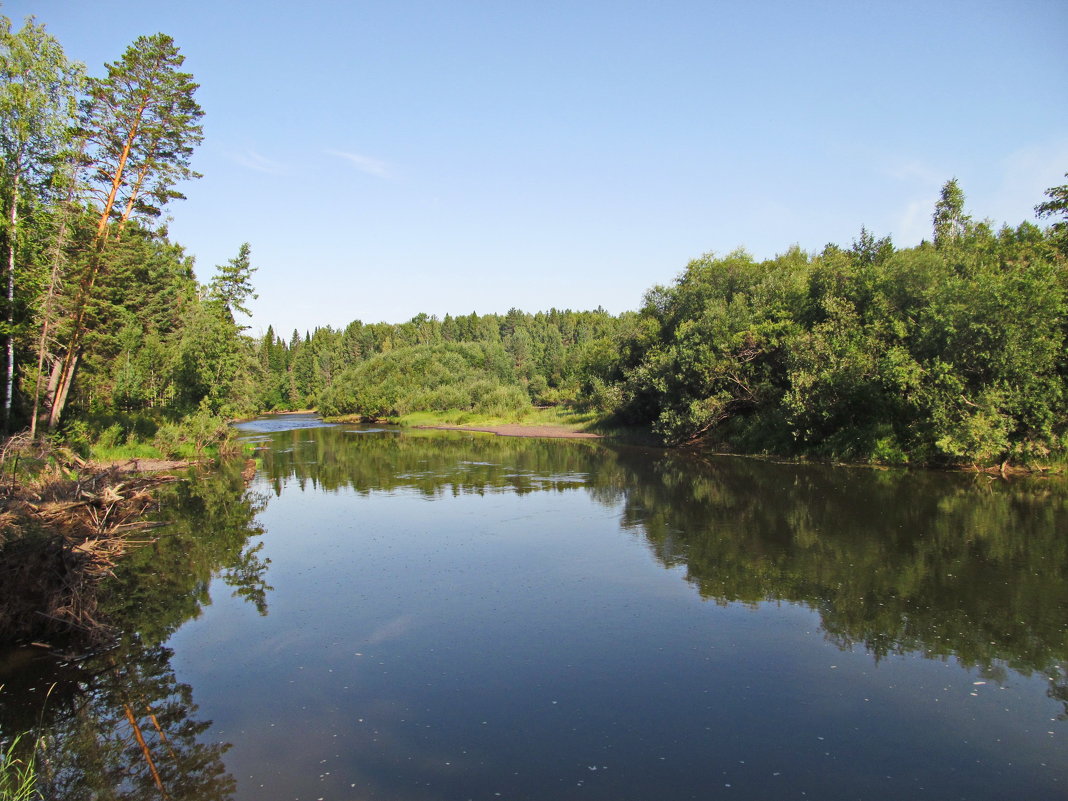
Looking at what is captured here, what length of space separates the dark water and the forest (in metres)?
6.95

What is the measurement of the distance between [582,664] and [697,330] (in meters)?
31.3

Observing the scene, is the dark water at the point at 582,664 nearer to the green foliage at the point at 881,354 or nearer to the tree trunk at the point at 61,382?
the green foliage at the point at 881,354

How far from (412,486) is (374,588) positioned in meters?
13.4

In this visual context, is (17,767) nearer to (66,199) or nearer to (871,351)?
(66,199)

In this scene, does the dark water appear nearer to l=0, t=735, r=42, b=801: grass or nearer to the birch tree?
l=0, t=735, r=42, b=801: grass

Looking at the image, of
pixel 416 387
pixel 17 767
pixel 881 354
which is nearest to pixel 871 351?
pixel 881 354

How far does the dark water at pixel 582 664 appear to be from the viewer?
661 cm

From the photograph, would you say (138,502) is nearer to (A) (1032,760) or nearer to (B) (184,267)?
(A) (1032,760)

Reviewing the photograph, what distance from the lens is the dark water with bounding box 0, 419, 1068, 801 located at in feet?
21.7

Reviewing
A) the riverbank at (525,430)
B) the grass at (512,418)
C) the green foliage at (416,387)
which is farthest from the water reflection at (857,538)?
the green foliage at (416,387)

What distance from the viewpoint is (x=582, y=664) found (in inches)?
359

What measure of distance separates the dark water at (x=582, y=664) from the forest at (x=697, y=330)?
695 cm

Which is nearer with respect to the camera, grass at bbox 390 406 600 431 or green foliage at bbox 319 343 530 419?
grass at bbox 390 406 600 431

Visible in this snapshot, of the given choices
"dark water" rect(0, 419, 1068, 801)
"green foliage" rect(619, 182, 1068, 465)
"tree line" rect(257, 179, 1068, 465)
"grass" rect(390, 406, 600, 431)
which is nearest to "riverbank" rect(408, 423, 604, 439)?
"grass" rect(390, 406, 600, 431)
